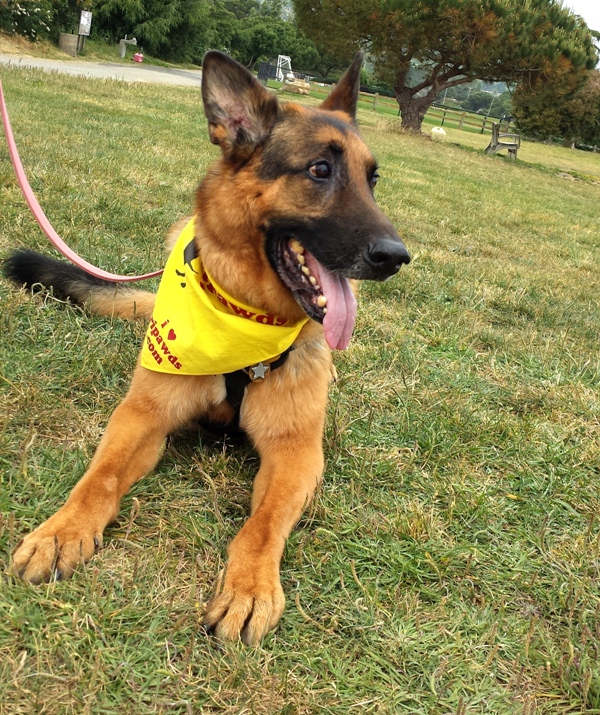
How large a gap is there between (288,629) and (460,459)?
158 cm

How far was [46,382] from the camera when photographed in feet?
10.1

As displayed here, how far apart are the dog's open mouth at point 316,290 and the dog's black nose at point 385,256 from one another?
0.25 m

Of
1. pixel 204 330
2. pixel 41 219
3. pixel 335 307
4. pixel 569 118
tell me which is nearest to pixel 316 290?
pixel 335 307

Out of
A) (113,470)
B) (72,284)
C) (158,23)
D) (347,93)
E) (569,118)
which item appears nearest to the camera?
(113,470)

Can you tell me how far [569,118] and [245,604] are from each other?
58.0 m

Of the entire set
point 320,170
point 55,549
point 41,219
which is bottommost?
point 55,549

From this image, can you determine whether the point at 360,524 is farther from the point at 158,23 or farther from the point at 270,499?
the point at 158,23

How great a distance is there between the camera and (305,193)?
8.95ft

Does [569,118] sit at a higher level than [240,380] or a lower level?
higher

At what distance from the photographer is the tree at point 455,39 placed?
25.7m

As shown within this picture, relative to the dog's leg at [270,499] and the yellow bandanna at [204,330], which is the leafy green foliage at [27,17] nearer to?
the yellow bandanna at [204,330]

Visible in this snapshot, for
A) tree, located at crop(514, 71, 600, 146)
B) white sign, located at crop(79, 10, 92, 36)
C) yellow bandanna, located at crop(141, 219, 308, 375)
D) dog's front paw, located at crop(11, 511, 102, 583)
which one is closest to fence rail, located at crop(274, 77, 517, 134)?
tree, located at crop(514, 71, 600, 146)

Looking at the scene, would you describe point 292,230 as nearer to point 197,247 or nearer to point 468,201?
point 197,247

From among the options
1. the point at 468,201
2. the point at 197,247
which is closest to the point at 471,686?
the point at 197,247
